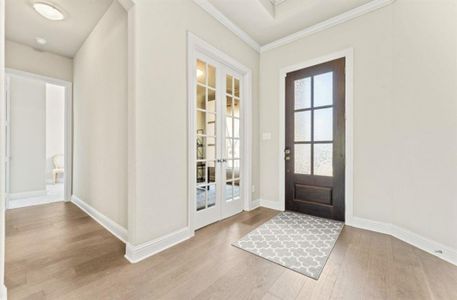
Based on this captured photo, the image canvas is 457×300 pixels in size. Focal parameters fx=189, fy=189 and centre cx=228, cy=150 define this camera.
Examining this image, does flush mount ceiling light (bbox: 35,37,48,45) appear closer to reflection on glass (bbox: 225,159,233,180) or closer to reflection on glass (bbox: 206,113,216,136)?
reflection on glass (bbox: 206,113,216,136)

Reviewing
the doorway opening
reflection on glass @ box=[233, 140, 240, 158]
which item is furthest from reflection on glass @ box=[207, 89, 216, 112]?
the doorway opening

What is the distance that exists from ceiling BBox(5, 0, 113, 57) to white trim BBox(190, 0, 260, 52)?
1213mm

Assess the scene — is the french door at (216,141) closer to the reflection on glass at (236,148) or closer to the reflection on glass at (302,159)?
the reflection on glass at (236,148)

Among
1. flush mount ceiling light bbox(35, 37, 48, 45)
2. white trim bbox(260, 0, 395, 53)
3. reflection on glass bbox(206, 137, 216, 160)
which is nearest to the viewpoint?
white trim bbox(260, 0, 395, 53)

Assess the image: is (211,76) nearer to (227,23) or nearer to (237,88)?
(237,88)

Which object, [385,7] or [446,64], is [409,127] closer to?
[446,64]

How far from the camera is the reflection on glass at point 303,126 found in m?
2.97

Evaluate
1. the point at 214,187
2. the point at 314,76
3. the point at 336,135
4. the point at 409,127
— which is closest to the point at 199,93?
the point at 214,187

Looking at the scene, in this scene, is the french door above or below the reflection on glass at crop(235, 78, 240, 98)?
below

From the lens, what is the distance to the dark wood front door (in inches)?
106

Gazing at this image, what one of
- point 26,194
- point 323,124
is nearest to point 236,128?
point 323,124

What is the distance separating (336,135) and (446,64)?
3.97 feet

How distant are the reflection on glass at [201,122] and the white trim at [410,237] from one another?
2.36 meters

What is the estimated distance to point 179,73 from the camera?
2156 mm
